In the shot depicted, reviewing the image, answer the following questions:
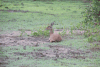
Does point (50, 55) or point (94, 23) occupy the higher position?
point (94, 23)

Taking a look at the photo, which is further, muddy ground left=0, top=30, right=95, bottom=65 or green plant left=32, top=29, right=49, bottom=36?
green plant left=32, top=29, right=49, bottom=36

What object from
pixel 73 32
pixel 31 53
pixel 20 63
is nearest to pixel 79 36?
pixel 73 32

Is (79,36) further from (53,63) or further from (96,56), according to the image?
(53,63)

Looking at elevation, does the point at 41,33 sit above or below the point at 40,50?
above

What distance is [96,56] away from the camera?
514 centimetres

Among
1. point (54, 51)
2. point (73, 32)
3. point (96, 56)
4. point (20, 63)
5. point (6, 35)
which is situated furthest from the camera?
point (73, 32)

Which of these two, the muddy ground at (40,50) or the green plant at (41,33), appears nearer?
the muddy ground at (40,50)

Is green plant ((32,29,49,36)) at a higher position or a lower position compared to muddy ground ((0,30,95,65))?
higher

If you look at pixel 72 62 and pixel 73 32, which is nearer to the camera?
pixel 72 62

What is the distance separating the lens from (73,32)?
24.8ft

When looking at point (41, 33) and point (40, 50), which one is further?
point (41, 33)

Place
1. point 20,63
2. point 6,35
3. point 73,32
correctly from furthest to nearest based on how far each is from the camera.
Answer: point 73,32 → point 6,35 → point 20,63

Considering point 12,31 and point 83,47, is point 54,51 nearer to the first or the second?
point 83,47

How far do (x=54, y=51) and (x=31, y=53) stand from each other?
2.03ft
